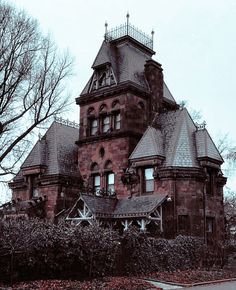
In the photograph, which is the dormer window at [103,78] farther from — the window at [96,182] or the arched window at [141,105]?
the window at [96,182]

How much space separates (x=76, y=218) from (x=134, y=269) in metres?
8.19

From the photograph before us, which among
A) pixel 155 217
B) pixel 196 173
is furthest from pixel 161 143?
pixel 155 217

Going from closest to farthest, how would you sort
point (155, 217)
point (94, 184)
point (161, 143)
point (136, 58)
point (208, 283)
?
point (208, 283), point (155, 217), point (161, 143), point (94, 184), point (136, 58)

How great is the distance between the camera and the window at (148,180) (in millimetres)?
30250

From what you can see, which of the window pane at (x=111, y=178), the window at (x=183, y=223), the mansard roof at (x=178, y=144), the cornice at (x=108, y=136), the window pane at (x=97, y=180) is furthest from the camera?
the window pane at (x=97, y=180)

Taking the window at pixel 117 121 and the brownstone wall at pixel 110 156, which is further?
the window at pixel 117 121

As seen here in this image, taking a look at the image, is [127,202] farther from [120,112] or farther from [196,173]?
[120,112]

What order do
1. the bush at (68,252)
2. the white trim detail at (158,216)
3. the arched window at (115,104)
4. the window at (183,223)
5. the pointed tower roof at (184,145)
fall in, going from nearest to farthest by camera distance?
the bush at (68,252), the white trim detail at (158,216), the window at (183,223), the pointed tower roof at (184,145), the arched window at (115,104)

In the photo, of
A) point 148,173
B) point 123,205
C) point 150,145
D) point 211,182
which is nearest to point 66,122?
point 150,145

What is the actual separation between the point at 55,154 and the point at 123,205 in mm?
8073

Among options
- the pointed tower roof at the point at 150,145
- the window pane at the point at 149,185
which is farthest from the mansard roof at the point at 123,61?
the window pane at the point at 149,185

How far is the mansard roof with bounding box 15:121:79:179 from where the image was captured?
111 feet

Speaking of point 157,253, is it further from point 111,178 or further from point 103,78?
point 103,78

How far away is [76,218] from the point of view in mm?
27953
